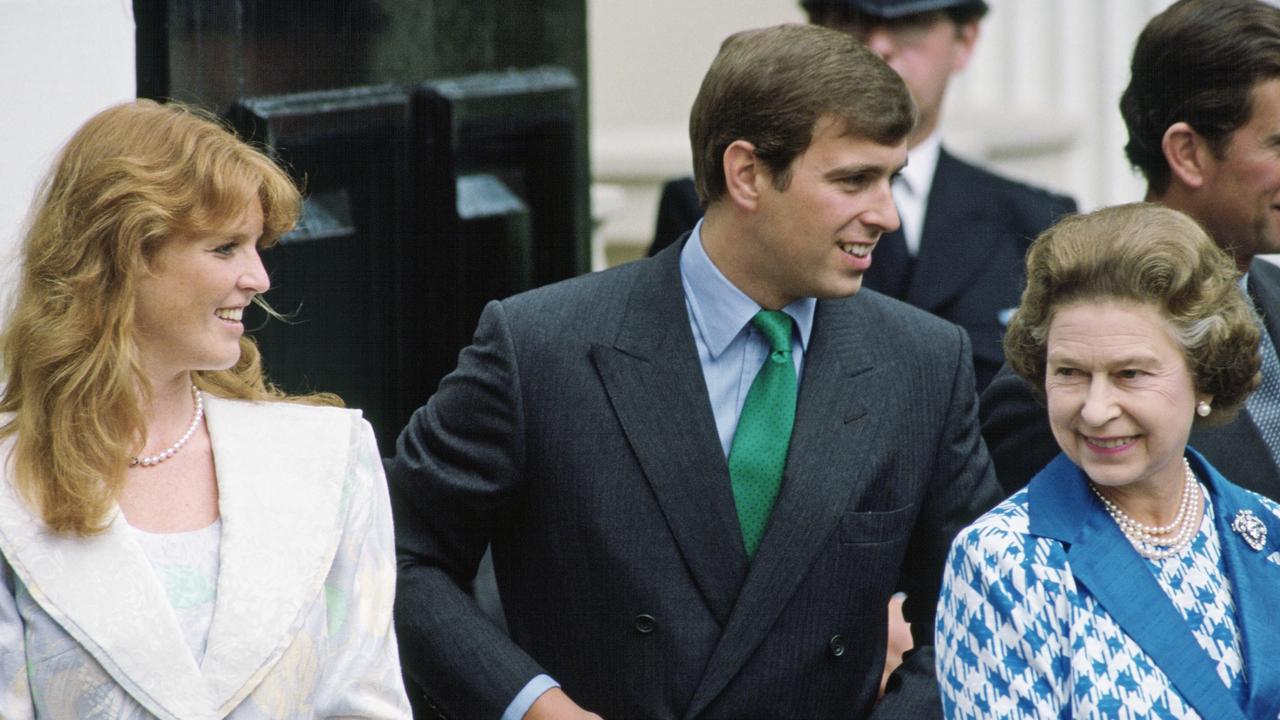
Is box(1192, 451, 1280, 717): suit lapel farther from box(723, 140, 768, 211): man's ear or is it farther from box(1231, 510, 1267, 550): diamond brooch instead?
box(723, 140, 768, 211): man's ear

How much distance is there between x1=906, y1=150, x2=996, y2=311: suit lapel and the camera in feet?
15.0

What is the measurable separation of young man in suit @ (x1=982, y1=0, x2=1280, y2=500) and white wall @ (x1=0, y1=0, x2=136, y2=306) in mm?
1586

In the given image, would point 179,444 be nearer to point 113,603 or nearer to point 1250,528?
point 113,603

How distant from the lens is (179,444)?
2.65 meters

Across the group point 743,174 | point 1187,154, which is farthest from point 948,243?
point 743,174

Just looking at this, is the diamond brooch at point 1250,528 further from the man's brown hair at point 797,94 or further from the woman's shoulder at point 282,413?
the woman's shoulder at point 282,413

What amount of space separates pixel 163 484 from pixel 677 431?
0.85 meters

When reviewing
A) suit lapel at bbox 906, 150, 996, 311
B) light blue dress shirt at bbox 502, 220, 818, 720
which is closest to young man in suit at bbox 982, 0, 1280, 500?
light blue dress shirt at bbox 502, 220, 818, 720

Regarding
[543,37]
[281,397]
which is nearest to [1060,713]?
[281,397]

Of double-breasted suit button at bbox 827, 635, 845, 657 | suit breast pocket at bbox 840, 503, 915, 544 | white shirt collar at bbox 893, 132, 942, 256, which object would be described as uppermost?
white shirt collar at bbox 893, 132, 942, 256

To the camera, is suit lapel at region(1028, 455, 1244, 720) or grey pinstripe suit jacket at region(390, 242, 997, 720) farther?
grey pinstripe suit jacket at region(390, 242, 997, 720)

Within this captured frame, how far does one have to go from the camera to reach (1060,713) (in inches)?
104

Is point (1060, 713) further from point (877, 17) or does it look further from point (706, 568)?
point (877, 17)

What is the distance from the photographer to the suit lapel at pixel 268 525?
99.5 inches
